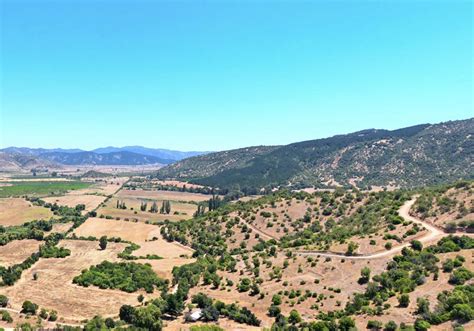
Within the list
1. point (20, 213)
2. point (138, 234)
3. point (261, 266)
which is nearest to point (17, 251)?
point (138, 234)

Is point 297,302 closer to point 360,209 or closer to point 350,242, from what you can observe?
point 350,242

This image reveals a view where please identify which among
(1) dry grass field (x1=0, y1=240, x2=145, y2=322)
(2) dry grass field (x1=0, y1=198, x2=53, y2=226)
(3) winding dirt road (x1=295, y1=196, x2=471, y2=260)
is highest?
(3) winding dirt road (x1=295, y1=196, x2=471, y2=260)

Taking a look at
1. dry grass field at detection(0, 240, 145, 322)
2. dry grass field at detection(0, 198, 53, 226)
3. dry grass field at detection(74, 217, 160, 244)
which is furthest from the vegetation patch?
dry grass field at detection(0, 198, 53, 226)

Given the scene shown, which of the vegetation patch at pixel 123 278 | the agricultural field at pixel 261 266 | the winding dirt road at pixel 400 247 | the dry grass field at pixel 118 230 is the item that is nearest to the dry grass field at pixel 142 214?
the dry grass field at pixel 118 230

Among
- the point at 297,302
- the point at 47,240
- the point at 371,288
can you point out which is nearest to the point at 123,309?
the point at 297,302

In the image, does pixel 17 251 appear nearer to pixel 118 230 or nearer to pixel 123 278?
pixel 118 230

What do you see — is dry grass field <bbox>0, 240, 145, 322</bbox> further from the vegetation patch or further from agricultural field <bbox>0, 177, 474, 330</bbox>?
the vegetation patch

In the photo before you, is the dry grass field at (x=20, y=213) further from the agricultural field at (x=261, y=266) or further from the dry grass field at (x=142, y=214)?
the agricultural field at (x=261, y=266)
